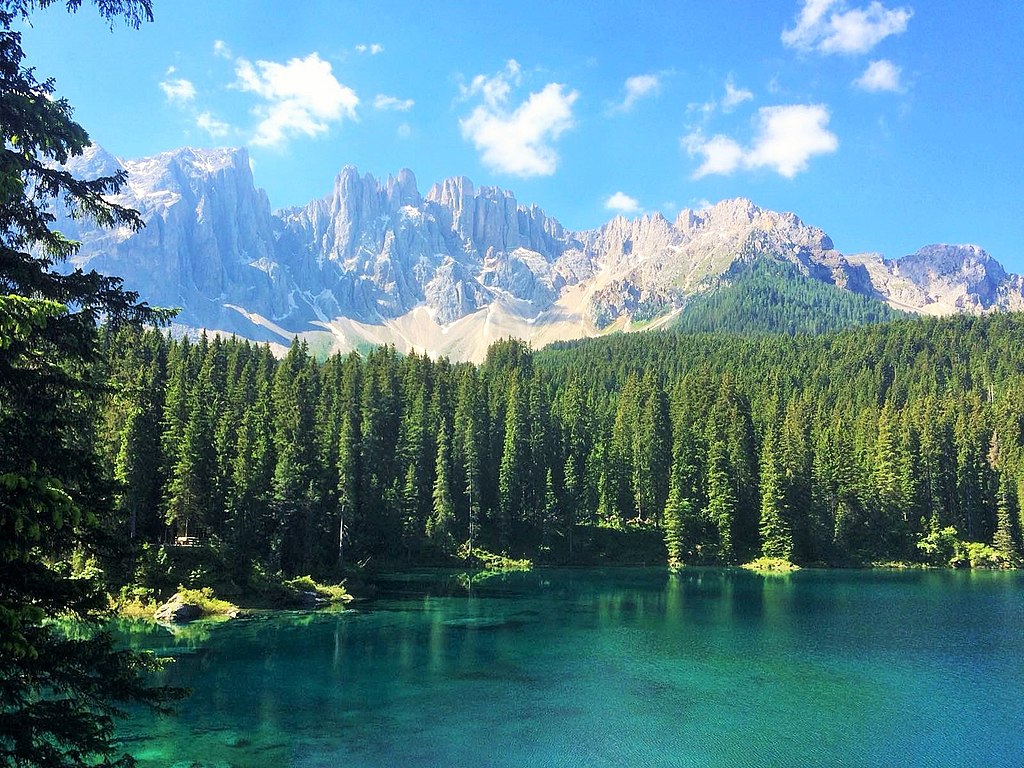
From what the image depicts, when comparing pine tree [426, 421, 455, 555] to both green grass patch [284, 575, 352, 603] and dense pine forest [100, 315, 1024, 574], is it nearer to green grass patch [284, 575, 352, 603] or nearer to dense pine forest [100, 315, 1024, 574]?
dense pine forest [100, 315, 1024, 574]

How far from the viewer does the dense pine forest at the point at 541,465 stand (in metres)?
70.7

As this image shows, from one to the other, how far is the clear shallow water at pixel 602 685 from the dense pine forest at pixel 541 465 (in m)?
20.3

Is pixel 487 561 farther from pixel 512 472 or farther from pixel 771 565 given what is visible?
pixel 771 565

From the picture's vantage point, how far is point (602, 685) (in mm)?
37406

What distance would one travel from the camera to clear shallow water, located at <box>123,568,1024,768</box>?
2792 cm

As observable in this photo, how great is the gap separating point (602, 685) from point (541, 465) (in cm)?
6585

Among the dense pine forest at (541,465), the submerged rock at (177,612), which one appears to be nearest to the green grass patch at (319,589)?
the dense pine forest at (541,465)

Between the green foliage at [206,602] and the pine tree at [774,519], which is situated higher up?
the pine tree at [774,519]

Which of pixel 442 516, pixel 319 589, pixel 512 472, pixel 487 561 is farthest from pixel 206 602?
pixel 512 472

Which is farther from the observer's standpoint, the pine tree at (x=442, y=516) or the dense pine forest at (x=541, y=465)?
the pine tree at (x=442, y=516)

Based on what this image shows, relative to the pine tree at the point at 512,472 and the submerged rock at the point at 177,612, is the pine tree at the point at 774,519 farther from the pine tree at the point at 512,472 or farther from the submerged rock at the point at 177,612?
the submerged rock at the point at 177,612

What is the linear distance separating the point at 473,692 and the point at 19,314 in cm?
3118

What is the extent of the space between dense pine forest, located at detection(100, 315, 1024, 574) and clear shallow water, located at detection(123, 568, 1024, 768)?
66.4 feet

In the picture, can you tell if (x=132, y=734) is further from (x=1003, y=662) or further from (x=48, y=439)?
(x=1003, y=662)
